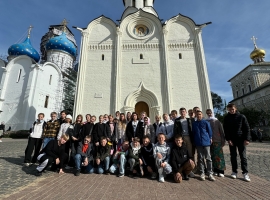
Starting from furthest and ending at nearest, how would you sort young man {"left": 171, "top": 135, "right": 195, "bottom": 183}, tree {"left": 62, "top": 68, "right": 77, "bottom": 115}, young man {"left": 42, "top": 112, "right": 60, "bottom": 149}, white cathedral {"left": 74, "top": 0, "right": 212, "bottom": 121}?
tree {"left": 62, "top": 68, "right": 77, "bottom": 115} < white cathedral {"left": 74, "top": 0, "right": 212, "bottom": 121} < young man {"left": 42, "top": 112, "right": 60, "bottom": 149} < young man {"left": 171, "top": 135, "right": 195, "bottom": 183}

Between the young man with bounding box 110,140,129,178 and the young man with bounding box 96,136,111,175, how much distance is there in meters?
0.19

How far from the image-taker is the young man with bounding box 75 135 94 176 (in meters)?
4.28

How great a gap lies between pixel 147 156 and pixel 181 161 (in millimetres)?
896

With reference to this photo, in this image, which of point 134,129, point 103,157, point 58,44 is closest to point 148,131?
point 134,129

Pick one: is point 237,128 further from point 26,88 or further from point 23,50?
point 23,50

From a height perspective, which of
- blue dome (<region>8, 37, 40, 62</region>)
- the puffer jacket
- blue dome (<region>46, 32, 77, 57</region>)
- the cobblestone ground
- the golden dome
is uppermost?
the golden dome

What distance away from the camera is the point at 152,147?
427 cm

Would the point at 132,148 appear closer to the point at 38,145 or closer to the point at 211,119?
the point at 211,119

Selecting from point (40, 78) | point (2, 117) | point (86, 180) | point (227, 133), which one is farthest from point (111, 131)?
point (2, 117)

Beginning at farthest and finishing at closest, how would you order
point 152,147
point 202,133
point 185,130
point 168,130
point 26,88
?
point 26,88 < point 168,130 < point 185,130 < point 152,147 < point 202,133

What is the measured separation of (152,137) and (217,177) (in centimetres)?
199

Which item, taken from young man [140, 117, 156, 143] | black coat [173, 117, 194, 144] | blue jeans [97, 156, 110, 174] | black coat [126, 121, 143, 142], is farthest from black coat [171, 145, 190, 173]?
blue jeans [97, 156, 110, 174]

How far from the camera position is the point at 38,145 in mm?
5375

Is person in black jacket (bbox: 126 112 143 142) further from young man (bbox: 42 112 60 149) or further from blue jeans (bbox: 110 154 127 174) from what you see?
young man (bbox: 42 112 60 149)
